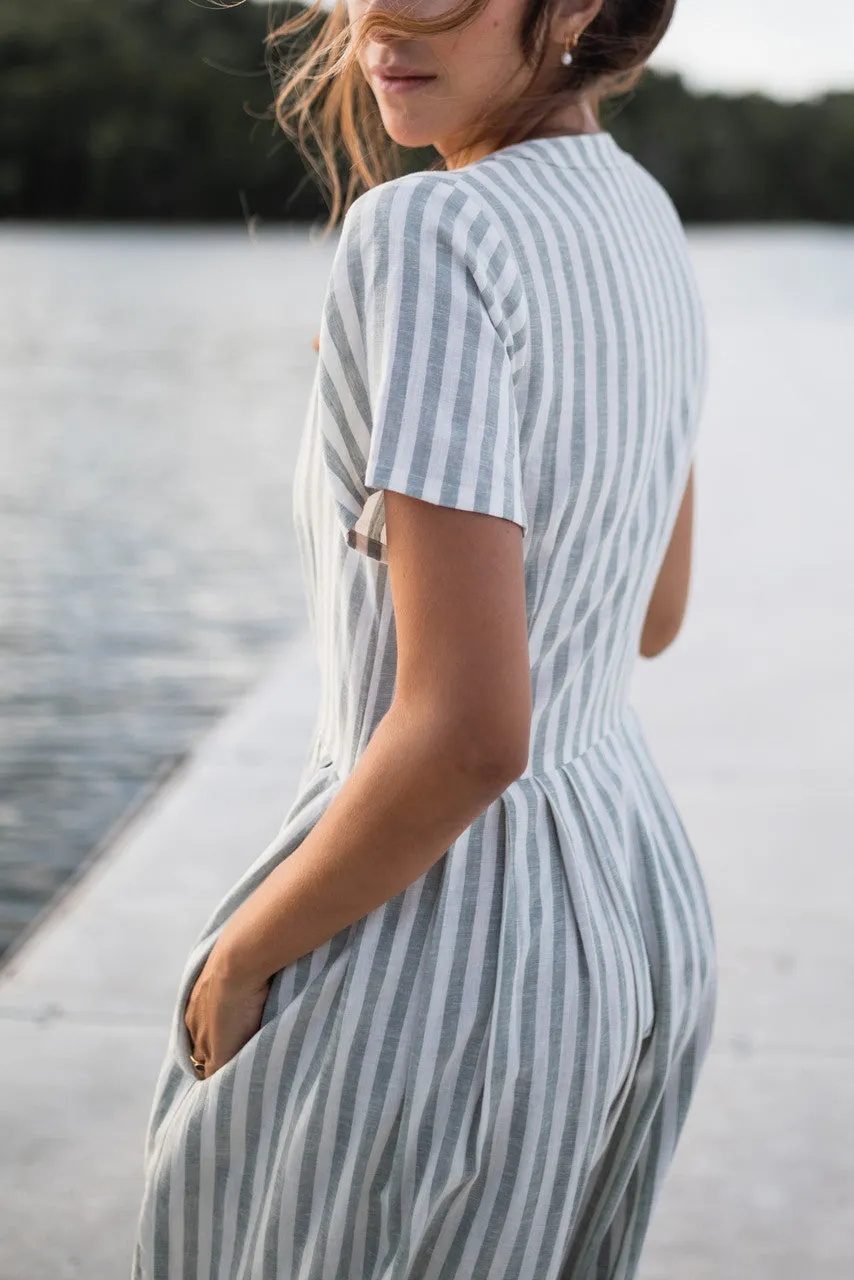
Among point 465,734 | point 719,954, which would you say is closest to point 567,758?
point 465,734

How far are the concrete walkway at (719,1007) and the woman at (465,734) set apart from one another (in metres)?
0.13

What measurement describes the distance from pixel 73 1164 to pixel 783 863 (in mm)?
1740

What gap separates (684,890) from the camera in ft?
4.05

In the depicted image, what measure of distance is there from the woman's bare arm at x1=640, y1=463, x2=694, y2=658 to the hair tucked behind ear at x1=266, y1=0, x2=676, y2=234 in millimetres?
363

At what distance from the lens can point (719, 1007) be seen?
279cm

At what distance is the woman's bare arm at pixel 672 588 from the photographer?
4.65 ft

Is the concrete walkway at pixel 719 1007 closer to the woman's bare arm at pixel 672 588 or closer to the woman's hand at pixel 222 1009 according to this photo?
the woman's hand at pixel 222 1009

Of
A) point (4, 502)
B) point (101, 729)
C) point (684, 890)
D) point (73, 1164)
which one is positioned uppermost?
point (684, 890)

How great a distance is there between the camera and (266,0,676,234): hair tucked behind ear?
1.01m

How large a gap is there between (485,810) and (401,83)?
1.58 ft

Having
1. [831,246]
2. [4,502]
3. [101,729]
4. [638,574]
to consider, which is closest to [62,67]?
[831,246]

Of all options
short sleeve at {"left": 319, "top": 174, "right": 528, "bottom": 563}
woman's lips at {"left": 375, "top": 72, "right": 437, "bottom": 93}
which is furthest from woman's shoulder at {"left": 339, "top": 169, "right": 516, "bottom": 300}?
woman's lips at {"left": 375, "top": 72, "right": 437, "bottom": 93}

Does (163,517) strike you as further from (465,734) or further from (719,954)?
(465,734)

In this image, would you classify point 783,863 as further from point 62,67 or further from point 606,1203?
point 62,67
